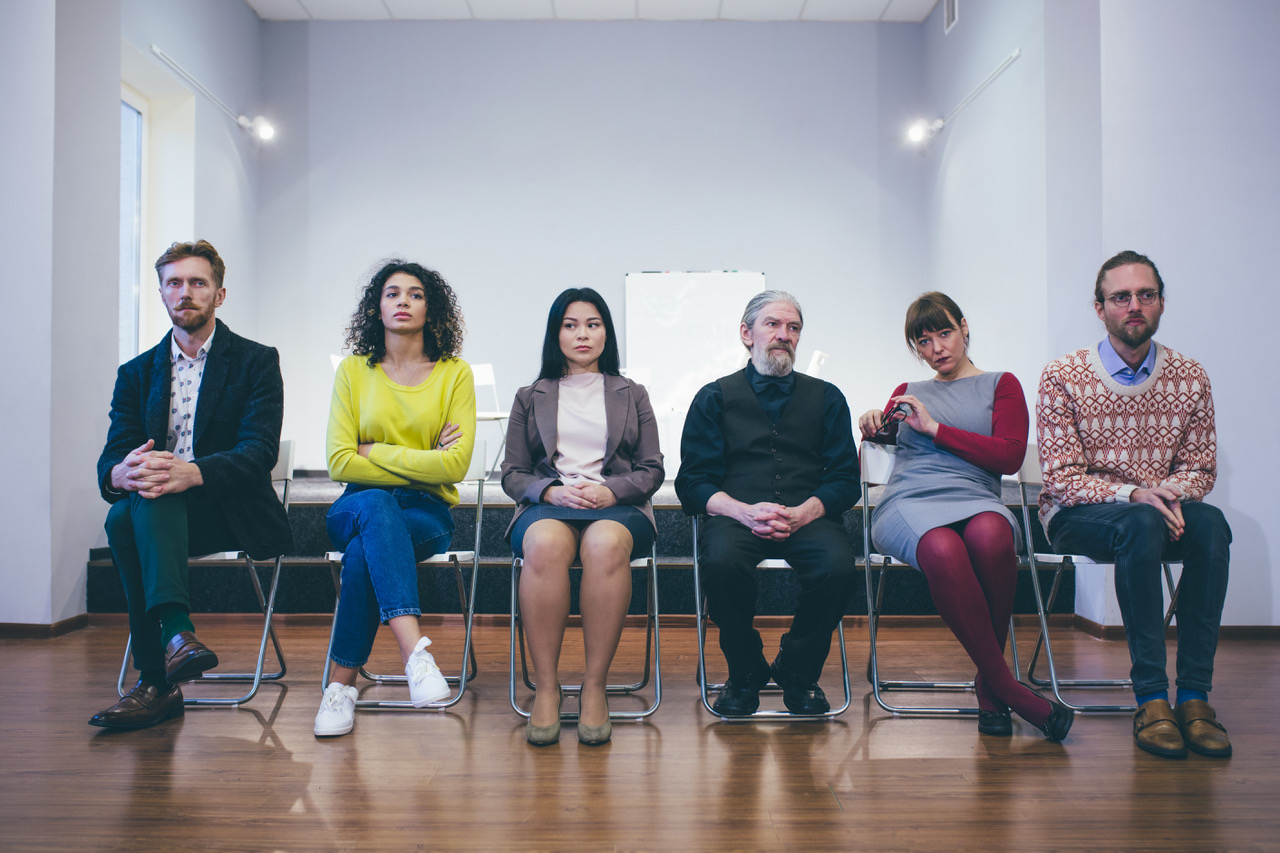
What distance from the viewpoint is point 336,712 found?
219 centimetres

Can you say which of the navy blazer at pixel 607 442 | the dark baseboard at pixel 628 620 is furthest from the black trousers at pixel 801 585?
the dark baseboard at pixel 628 620

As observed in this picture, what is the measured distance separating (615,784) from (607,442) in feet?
3.30

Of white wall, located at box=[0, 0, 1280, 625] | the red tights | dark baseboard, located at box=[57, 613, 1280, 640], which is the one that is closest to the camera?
the red tights

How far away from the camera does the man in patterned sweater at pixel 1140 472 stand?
2.17 metres

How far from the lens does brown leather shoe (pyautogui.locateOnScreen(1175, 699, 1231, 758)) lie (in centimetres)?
203

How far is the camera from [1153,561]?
218cm

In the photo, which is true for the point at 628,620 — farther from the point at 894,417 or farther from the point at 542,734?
the point at 894,417

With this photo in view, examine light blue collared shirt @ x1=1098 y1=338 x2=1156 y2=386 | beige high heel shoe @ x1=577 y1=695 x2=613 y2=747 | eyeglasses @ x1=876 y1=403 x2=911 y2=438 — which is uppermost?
light blue collared shirt @ x1=1098 y1=338 x2=1156 y2=386

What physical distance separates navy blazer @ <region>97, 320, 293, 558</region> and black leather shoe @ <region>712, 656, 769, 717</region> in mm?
1398

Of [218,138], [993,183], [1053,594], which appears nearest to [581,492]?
[1053,594]

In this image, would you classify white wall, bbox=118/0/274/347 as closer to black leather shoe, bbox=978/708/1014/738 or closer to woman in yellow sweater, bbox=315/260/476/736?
woman in yellow sweater, bbox=315/260/476/736

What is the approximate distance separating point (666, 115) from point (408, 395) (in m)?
4.88

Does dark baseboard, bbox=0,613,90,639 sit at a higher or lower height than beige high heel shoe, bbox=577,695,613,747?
lower

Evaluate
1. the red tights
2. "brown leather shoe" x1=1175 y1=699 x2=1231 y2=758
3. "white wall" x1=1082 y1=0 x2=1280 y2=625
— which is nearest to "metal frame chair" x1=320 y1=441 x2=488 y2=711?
the red tights
